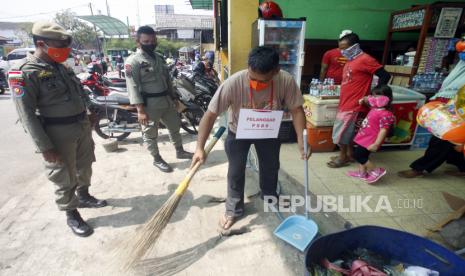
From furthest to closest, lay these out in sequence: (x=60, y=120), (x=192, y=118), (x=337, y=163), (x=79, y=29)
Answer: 1. (x=79, y=29)
2. (x=192, y=118)
3. (x=337, y=163)
4. (x=60, y=120)

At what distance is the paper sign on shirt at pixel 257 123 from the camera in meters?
2.14

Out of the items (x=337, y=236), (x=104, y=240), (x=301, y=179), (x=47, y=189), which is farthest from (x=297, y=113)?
(x=47, y=189)

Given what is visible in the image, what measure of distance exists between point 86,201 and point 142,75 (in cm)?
170

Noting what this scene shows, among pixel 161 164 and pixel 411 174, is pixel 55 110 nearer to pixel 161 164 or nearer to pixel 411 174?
pixel 161 164

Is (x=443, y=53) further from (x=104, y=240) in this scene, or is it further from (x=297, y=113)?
(x=104, y=240)

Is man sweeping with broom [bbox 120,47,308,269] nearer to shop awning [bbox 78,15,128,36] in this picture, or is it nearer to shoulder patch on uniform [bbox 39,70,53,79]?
shoulder patch on uniform [bbox 39,70,53,79]

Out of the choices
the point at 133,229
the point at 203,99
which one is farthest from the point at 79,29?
the point at 133,229

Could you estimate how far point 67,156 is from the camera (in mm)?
2387

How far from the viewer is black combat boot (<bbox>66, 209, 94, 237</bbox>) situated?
243 cm

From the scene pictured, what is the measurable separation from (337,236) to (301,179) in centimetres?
155

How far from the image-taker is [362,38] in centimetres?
543

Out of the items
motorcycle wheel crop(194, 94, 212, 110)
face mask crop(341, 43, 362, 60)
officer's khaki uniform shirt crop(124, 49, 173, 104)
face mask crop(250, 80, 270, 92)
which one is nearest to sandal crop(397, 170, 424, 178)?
face mask crop(341, 43, 362, 60)

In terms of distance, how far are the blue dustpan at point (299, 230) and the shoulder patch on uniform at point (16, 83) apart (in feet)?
7.63

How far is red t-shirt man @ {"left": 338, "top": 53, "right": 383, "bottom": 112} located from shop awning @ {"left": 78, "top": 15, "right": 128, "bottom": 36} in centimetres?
1715
